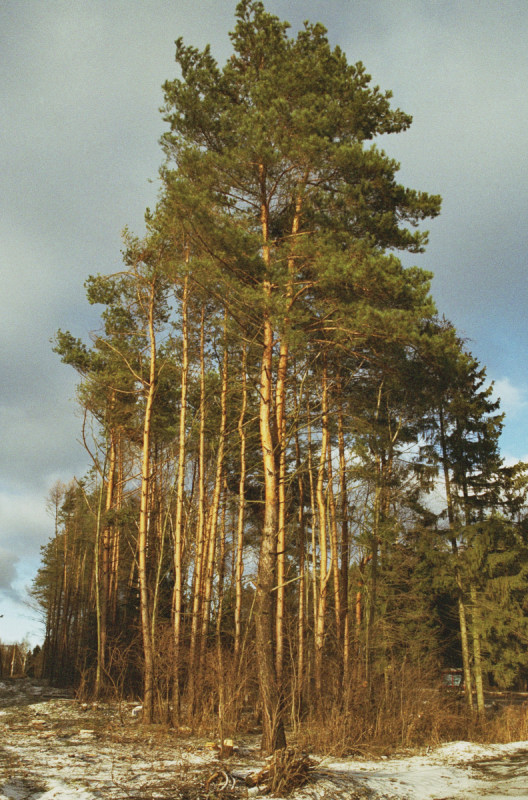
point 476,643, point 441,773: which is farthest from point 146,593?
point 476,643

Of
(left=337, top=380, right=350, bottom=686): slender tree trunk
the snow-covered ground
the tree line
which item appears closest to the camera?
the snow-covered ground

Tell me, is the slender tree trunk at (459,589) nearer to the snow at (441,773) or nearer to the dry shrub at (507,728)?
the dry shrub at (507,728)

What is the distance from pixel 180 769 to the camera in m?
7.18

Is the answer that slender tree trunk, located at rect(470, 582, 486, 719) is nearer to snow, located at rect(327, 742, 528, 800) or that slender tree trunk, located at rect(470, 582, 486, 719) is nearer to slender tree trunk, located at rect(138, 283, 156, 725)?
snow, located at rect(327, 742, 528, 800)

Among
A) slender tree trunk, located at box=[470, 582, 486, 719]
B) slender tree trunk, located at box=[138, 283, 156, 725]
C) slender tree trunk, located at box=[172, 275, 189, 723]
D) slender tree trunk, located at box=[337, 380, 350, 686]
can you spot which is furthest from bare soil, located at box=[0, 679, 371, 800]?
slender tree trunk, located at box=[470, 582, 486, 719]

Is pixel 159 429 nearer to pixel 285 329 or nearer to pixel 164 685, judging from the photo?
pixel 164 685

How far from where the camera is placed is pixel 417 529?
1923 centimetres

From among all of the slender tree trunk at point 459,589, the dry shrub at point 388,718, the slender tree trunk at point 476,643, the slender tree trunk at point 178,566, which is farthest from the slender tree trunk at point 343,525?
the slender tree trunk at point 178,566

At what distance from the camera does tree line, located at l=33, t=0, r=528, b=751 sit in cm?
1020

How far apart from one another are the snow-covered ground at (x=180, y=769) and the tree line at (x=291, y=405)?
1070 millimetres

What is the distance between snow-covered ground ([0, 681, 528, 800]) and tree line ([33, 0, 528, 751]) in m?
1.07

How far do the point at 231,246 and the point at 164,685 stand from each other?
968 cm

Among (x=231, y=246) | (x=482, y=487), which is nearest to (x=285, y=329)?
(x=231, y=246)

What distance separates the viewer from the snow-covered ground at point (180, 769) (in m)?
6.38
